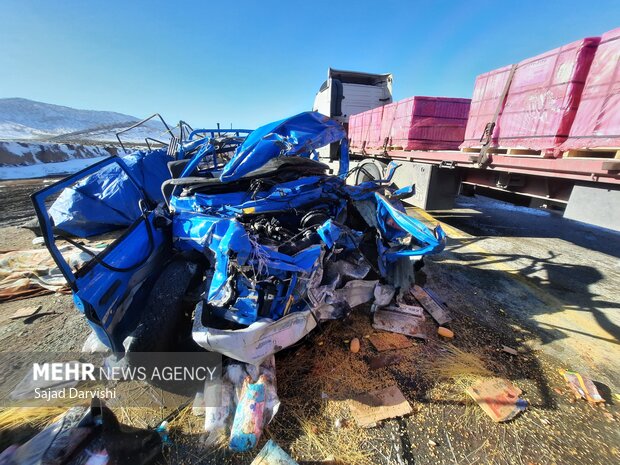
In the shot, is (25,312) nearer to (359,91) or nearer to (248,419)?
(248,419)

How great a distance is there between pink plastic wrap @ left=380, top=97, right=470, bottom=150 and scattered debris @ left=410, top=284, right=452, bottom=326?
4.06 m

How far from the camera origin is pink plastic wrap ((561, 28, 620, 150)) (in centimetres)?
254

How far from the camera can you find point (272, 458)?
1488 mm

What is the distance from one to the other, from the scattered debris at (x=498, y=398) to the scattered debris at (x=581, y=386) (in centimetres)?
45

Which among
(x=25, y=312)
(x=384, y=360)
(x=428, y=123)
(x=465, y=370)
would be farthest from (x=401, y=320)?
(x=428, y=123)

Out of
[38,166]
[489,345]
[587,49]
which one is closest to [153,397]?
[489,345]

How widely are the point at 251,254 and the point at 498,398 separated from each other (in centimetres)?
217

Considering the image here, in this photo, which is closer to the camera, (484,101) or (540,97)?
(540,97)

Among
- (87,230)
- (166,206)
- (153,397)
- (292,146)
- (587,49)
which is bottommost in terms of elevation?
(153,397)

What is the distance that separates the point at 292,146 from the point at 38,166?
16.9m

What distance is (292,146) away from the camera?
303cm

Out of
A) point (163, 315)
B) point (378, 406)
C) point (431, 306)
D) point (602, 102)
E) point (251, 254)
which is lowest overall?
point (378, 406)

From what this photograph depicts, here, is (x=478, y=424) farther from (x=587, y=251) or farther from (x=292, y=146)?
(x=587, y=251)

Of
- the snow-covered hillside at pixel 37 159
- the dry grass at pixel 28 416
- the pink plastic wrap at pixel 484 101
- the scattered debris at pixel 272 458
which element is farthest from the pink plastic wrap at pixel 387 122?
the snow-covered hillside at pixel 37 159
